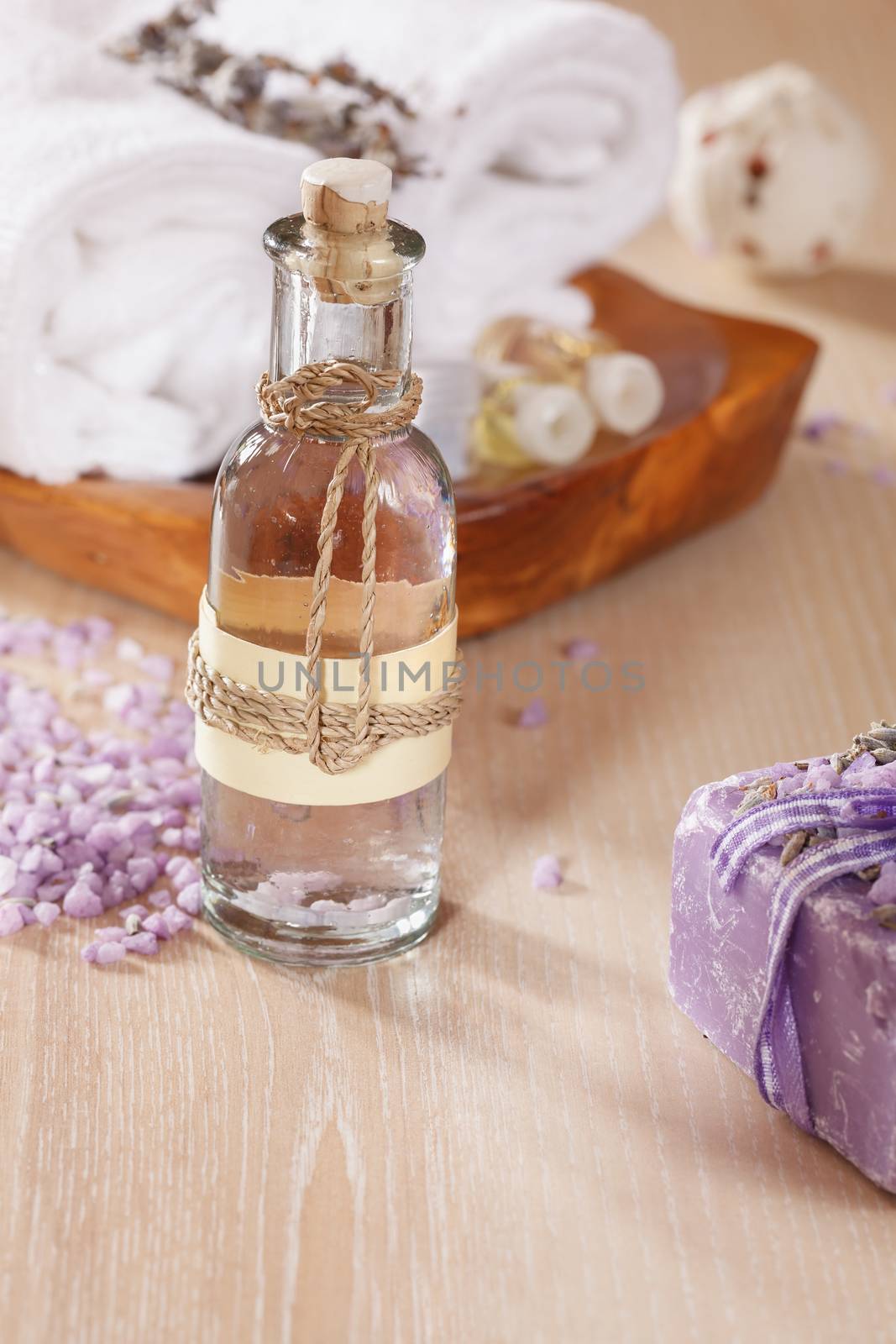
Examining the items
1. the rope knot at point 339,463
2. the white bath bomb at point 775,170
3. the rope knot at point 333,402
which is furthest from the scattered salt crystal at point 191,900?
the white bath bomb at point 775,170

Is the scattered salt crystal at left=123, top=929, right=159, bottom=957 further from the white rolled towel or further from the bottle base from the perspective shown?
the white rolled towel

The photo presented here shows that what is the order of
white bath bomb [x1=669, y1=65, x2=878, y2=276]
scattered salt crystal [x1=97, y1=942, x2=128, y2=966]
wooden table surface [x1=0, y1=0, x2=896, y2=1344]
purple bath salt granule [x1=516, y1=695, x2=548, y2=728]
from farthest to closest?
1. white bath bomb [x1=669, y1=65, x2=878, y2=276]
2. purple bath salt granule [x1=516, y1=695, x2=548, y2=728]
3. scattered salt crystal [x1=97, y1=942, x2=128, y2=966]
4. wooden table surface [x1=0, y1=0, x2=896, y2=1344]

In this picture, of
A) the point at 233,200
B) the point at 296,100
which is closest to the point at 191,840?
the point at 233,200

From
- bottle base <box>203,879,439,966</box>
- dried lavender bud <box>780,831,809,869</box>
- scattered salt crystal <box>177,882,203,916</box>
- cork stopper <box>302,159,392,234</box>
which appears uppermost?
cork stopper <box>302,159,392,234</box>

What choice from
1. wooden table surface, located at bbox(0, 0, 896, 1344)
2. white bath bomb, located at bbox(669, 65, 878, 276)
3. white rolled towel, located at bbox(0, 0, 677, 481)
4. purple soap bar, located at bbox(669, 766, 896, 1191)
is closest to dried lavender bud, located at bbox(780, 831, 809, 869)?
purple soap bar, located at bbox(669, 766, 896, 1191)

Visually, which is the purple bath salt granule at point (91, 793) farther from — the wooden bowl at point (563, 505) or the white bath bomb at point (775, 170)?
the white bath bomb at point (775, 170)

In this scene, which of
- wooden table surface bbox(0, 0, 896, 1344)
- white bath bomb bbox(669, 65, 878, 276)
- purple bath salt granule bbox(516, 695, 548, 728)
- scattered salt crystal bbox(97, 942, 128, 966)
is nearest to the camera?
wooden table surface bbox(0, 0, 896, 1344)

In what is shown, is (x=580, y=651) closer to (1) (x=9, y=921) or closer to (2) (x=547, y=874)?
(2) (x=547, y=874)

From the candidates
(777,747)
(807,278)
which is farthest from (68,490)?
(807,278)

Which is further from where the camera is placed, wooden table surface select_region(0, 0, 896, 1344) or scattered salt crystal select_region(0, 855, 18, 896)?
scattered salt crystal select_region(0, 855, 18, 896)
